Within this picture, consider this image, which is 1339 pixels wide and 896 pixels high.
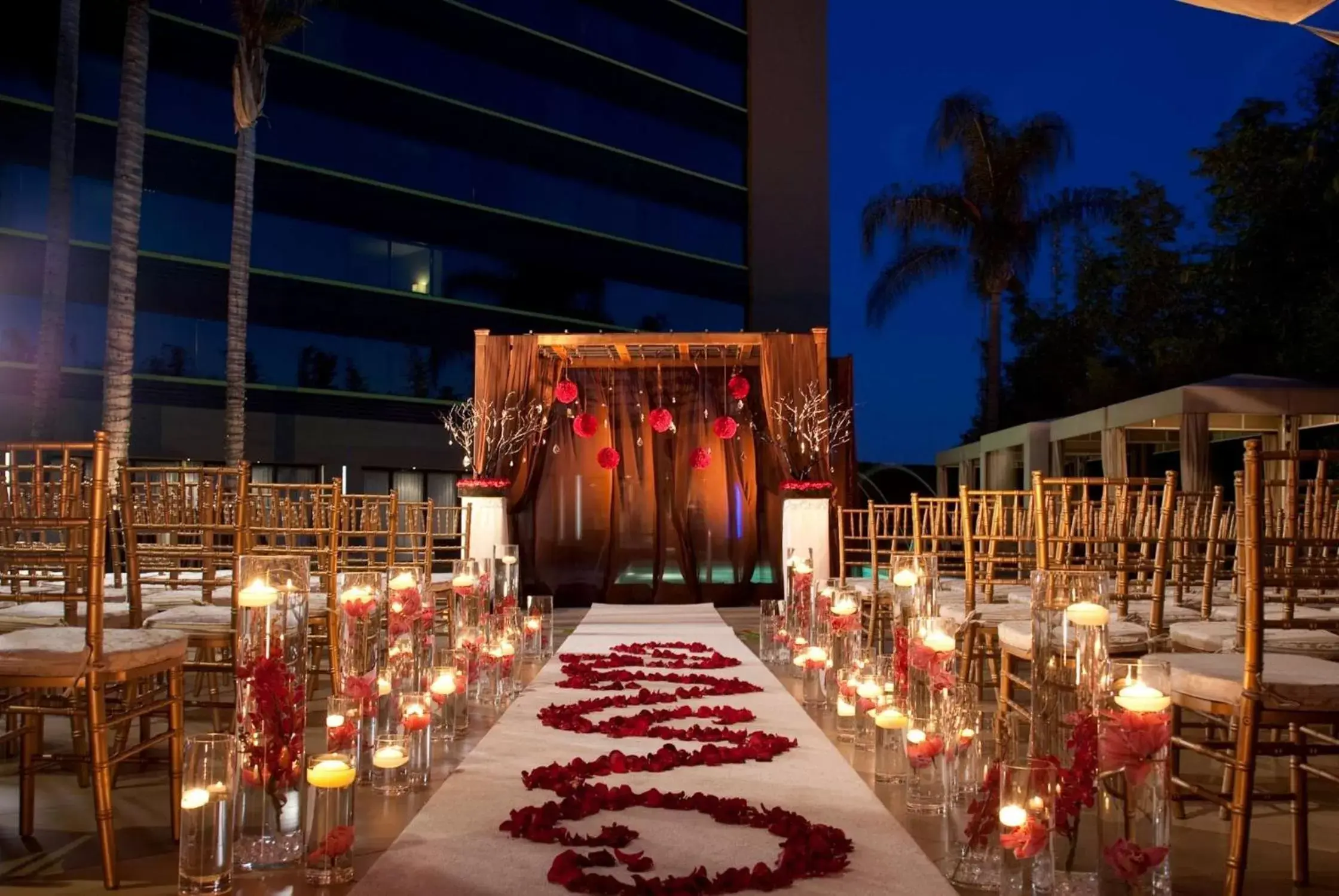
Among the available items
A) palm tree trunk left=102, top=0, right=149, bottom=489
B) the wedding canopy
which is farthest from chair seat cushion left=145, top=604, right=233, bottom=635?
the wedding canopy

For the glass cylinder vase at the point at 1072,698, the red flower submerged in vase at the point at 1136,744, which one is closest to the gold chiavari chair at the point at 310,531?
the glass cylinder vase at the point at 1072,698

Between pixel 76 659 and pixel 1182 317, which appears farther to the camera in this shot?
pixel 1182 317

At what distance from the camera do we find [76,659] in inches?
99.0

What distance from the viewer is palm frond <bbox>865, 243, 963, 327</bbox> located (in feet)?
56.5

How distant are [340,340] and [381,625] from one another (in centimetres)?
1658

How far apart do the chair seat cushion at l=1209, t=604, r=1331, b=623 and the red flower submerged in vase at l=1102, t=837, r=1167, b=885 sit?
5.51ft

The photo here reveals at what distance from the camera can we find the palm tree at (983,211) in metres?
16.8

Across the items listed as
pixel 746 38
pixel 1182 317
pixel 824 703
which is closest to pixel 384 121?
pixel 746 38

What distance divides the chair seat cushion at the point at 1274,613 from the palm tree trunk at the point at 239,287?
10.1 meters

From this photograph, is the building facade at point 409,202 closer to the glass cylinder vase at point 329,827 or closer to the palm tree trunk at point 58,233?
the palm tree trunk at point 58,233

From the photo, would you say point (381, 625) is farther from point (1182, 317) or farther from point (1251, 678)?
point (1182, 317)

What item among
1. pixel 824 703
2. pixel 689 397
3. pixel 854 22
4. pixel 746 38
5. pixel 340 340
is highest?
pixel 854 22

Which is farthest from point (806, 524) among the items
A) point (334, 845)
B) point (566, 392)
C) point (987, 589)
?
point (334, 845)

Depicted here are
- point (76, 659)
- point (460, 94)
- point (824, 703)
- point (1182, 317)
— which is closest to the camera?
point (76, 659)
